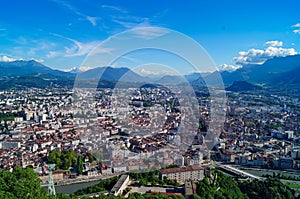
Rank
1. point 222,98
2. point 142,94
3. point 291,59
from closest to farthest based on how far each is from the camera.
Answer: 1. point 222,98
2. point 142,94
3. point 291,59

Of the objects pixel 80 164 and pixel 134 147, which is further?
pixel 134 147

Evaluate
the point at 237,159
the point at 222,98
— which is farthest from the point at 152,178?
the point at 222,98

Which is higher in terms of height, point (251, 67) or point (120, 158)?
point (251, 67)

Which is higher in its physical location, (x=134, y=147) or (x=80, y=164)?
(x=134, y=147)

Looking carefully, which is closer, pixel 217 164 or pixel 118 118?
pixel 217 164

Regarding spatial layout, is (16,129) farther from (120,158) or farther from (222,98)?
(222,98)

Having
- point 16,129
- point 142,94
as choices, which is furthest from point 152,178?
point 142,94

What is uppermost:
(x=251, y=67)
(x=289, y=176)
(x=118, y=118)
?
(x=251, y=67)

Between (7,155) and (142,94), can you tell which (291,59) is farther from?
(7,155)

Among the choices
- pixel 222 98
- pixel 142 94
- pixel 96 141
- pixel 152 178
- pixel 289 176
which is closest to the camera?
pixel 152 178
